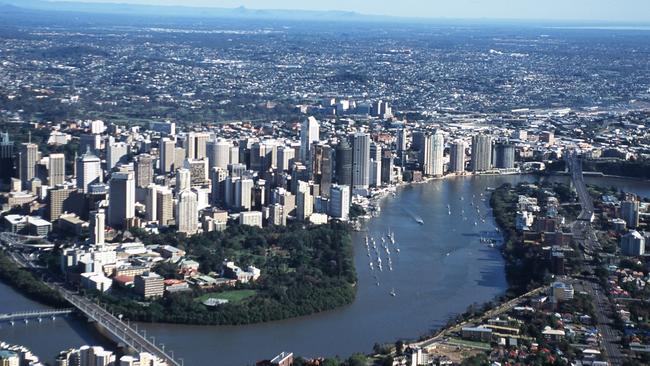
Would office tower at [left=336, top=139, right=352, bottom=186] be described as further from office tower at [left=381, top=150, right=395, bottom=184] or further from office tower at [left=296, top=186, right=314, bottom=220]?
office tower at [left=296, top=186, right=314, bottom=220]

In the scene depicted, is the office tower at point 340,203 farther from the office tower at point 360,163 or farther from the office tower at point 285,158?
the office tower at point 285,158

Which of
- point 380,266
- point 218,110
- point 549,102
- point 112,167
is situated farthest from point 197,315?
point 549,102

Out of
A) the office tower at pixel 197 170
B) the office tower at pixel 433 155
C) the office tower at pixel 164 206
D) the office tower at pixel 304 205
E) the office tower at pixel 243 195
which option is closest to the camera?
the office tower at pixel 164 206

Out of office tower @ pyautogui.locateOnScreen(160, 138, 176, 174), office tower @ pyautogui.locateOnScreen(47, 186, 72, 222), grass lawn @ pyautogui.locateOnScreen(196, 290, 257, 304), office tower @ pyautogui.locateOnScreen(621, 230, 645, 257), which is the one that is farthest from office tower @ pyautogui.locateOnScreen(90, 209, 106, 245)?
office tower @ pyautogui.locateOnScreen(621, 230, 645, 257)

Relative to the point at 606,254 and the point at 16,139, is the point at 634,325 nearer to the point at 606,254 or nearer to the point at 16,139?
the point at 606,254

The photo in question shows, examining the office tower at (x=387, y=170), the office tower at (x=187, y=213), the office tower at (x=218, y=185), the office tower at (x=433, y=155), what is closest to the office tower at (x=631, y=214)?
the office tower at (x=387, y=170)
